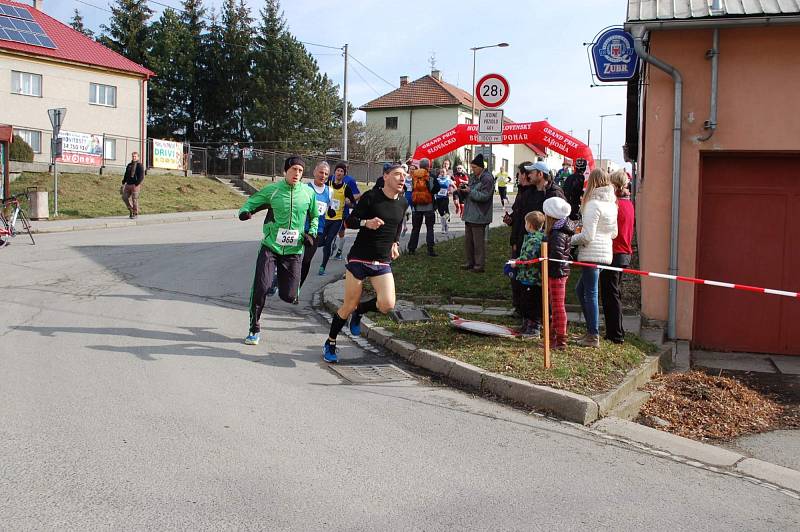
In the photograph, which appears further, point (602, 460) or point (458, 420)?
point (458, 420)

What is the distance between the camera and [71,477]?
4188 millimetres

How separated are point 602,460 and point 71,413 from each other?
3685mm

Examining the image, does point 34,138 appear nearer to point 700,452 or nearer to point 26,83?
point 26,83

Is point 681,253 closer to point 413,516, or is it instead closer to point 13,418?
A: point 413,516

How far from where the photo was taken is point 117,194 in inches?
1086

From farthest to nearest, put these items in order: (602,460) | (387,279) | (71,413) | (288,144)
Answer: (288,144) < (387,279) < (71,413) < (602,460)

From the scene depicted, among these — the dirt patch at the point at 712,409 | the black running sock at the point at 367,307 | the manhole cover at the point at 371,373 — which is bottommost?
the dirt patch at the point at 712,409

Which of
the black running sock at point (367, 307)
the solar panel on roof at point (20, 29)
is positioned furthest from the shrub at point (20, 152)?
the black running sock at point (367, 307)

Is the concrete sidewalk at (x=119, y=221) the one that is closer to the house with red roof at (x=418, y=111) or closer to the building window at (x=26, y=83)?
the building window at (x=26, y=83)

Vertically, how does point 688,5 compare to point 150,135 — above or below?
below

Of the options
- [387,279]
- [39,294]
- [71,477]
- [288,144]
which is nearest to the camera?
[71,477]

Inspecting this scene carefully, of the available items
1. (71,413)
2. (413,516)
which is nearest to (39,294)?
(71,413)

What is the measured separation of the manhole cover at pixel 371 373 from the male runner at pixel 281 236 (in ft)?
3.86

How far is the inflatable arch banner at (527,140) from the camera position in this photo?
15273mm
